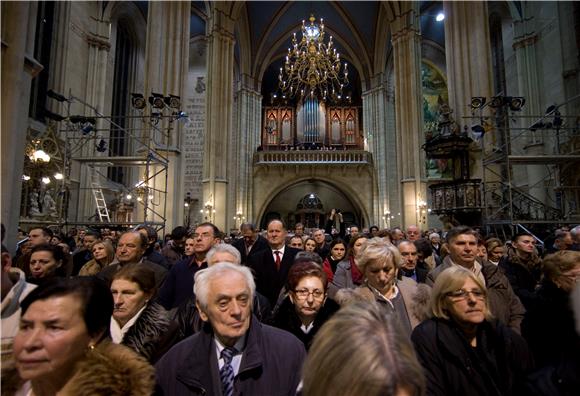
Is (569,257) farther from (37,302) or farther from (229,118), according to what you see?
(229,118)

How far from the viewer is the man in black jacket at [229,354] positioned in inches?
64.4

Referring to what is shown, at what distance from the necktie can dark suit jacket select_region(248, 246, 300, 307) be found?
224cm

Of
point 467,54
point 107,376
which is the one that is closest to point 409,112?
point 467,54

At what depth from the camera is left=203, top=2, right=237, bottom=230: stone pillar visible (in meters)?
17.2

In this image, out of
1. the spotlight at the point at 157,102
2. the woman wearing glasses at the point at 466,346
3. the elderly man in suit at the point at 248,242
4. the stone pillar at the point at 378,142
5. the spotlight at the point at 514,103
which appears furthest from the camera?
the stone pillar at the point at 378,142

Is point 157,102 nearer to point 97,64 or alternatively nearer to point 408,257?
point 97,64

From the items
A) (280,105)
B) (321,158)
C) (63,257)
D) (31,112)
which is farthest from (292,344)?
(280,105)

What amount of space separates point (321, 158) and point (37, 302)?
76.1 ft

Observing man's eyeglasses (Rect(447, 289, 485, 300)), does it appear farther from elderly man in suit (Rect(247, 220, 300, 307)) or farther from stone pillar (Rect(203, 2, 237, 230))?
stone pillar (Rect(203, 2, 237, 230))

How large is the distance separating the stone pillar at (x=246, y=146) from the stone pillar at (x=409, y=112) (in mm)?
10266

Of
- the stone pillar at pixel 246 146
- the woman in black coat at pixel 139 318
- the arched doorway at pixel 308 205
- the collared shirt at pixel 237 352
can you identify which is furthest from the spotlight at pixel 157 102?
the arched doorway at pixel 308 205

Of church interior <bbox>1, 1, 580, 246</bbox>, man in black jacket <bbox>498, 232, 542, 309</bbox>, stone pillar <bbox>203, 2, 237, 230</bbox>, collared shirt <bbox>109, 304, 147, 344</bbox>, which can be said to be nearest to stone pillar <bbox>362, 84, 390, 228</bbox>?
church interior <bbox>1, 1, 580, 246</bbox>

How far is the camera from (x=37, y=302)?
4.55ft

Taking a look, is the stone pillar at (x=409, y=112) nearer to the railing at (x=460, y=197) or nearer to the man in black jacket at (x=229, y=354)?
the railing at (x=460, y=197)
